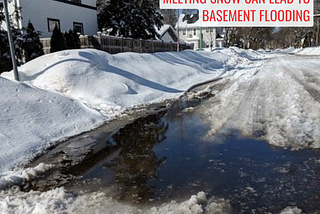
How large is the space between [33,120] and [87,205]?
134 inches

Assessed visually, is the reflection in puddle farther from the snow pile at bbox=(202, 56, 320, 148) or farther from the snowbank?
the snowbank

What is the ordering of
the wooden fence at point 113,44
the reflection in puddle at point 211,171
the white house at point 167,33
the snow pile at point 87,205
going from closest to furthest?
the snow pile at point 87,205, the reflection in puddle at point 211,171, the wooden fence at point 113,44, the white house at point 167,33

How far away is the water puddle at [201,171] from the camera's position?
326 centimetres

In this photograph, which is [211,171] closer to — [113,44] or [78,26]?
[113,44]

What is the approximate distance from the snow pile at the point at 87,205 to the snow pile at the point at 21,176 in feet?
1.29

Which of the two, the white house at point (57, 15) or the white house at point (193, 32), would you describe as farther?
the white house at point (193, 32)

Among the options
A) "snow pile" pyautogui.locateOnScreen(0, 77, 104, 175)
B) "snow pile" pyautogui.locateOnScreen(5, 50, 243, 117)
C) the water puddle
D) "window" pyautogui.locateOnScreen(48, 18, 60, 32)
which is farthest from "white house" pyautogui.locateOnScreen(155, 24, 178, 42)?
the water puddle

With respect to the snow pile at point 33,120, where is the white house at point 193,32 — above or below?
above

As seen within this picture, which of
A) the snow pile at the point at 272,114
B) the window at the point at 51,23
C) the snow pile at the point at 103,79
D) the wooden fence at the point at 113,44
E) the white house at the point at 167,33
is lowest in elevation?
the snow pile at the point at 272,114

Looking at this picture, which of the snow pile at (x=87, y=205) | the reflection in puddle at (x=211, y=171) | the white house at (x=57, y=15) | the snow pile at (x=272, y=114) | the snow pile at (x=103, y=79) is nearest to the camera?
the snow pile at (x=87, y=205)

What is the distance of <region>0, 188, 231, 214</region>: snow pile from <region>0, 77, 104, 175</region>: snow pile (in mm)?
1176

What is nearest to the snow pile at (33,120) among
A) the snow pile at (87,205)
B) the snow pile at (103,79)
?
the snow pile at (103,79)

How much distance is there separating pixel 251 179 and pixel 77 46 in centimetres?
1307

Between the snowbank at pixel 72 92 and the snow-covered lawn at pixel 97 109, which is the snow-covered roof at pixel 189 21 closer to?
the snowbank at pixel 72 92
